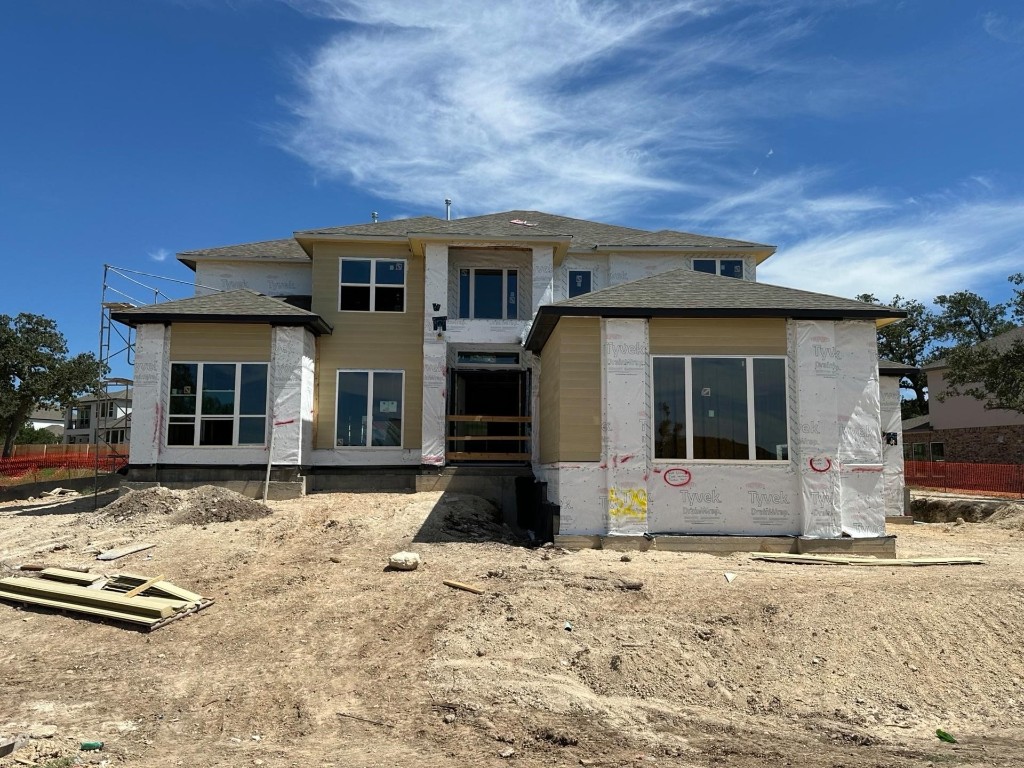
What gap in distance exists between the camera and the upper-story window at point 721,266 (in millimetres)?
20125

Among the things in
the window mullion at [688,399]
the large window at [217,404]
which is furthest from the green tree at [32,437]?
the window mullion at [688,399]

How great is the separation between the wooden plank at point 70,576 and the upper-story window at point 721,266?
16.2m

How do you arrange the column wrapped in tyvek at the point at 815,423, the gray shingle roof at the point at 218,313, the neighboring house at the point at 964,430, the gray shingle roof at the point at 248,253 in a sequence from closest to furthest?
the column wrapped in tyvek at the point at 815,423 → the gray shingle roof at the point at 218,313 → the gray shingle roof at the point at 248,253 → the neighboring house at the point at 964,430

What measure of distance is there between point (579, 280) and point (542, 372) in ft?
17.2

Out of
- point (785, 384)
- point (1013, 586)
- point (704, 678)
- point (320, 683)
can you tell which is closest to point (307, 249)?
point (785, 384)

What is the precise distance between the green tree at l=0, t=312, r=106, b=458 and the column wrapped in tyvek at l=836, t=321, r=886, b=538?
39.0 meters

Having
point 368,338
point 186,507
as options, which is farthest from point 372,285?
point 186,507

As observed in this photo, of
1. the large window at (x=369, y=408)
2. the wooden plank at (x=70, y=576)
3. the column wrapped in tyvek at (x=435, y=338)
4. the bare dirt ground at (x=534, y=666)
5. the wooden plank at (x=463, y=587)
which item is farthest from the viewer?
the large window at (x=369, y=408)

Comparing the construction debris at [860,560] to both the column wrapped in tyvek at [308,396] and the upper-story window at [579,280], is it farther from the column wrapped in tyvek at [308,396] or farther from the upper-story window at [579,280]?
the upper-story window at [579,280]

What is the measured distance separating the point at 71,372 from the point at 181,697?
133 ft

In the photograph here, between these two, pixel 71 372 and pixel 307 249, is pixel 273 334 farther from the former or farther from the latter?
pixel 71 372

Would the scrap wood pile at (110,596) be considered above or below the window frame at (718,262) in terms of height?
below

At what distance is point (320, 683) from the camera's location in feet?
22.7

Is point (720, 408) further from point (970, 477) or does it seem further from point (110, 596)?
point (970, 477)
